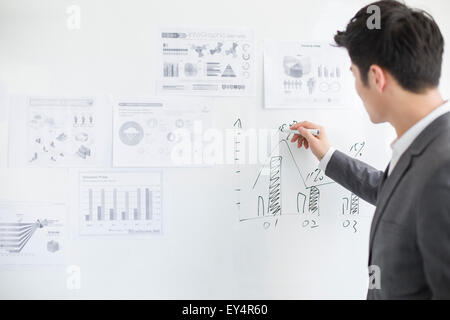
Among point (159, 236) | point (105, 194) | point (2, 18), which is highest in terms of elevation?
point (2, 18)

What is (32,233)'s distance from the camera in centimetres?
99

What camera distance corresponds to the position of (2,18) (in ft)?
3.18

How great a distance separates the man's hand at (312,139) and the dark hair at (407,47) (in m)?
0.28

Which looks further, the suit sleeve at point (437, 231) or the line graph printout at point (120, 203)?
the line graph printout at point (120, 203)

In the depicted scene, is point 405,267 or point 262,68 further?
point 262,68

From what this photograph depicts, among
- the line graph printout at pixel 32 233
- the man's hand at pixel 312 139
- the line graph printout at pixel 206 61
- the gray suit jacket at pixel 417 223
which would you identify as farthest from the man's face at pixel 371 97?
the line graph printout at pixel 32 233

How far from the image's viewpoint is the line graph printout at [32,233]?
0.98 meters

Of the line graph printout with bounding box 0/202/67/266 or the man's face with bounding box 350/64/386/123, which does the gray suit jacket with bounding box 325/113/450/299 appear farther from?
the line graph printout with bounding box 0/202/67/266

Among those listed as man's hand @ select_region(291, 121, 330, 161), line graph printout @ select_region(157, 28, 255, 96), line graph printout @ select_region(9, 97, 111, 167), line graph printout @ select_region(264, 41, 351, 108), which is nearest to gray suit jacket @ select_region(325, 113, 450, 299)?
man's hand @ select_region(291, 121, 330, 161)

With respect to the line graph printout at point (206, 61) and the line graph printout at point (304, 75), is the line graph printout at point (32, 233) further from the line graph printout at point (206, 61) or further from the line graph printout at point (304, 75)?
the line graph printout at point (304, 75)

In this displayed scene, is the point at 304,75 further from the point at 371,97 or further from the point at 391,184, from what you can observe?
the point at 391,184
